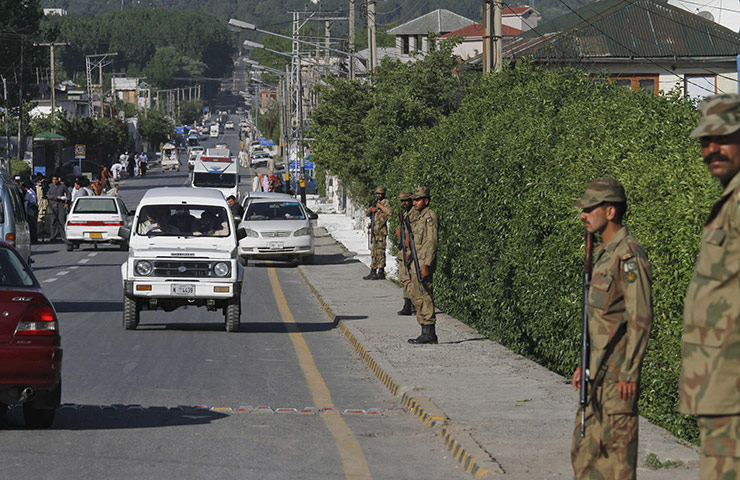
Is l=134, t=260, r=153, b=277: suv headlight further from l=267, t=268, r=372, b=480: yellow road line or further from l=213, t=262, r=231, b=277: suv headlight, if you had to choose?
l=267, t=268, r=372, b=480: yellow road line

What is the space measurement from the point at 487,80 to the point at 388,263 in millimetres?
10699

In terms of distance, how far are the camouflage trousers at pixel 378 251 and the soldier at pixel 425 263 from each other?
10849mm

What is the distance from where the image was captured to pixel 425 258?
49.4ft

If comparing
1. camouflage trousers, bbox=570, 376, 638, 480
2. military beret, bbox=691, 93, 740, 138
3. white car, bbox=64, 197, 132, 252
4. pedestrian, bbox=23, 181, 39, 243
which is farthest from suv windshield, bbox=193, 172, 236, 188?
military beret, bbox=691, 93, 740, 138

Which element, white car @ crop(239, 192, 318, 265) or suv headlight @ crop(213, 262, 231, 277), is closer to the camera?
suv headlight @ crop(213, 262, 231, 277)

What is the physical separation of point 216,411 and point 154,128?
6023 inches

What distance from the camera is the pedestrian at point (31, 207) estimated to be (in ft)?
121

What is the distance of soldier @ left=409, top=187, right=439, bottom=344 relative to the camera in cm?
1503

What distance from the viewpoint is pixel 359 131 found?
40.2m

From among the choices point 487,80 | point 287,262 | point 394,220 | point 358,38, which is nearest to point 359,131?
point 287,262

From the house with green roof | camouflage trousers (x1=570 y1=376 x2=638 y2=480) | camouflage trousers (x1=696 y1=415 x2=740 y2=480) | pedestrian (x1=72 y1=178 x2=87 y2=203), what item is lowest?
pedestrian (x1=72 y1=178 x2=87 y2=203)

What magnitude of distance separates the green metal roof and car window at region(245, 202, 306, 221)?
9165 millimetres

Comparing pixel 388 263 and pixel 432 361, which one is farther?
pixel 388 263

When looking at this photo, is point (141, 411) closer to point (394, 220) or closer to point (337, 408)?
point (337, 408)
